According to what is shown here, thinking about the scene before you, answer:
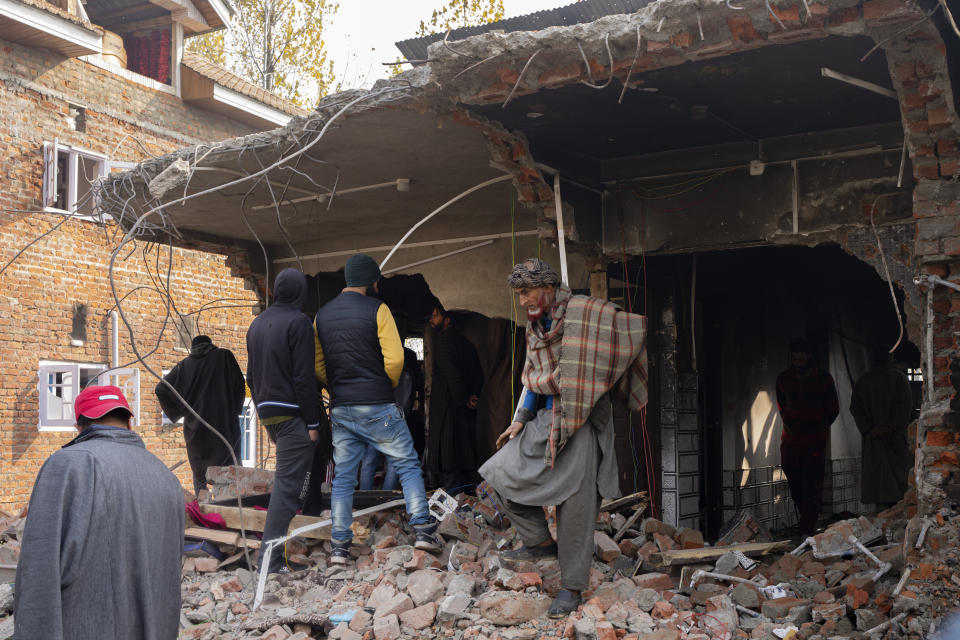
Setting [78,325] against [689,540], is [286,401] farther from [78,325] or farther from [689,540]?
[78,325]

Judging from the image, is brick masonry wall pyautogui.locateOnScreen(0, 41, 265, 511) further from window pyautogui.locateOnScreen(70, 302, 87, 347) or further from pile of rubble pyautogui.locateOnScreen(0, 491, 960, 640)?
pile of rubble pyautogui.locateOnScreen(0, 491, 960, 640)

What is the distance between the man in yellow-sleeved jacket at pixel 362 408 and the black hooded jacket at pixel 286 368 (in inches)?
7.1

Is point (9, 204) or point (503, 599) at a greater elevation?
point (9, 204)

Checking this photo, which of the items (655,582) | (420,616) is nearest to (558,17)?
(655,582)

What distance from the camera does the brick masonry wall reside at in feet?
41.6

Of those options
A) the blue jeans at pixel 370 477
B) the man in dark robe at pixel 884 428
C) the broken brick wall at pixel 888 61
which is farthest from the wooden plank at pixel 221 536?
the man in dark robe at pixel 884 428

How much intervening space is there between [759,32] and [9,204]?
459 inches

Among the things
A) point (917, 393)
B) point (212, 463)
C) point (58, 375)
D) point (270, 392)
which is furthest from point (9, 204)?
point (917, 393)

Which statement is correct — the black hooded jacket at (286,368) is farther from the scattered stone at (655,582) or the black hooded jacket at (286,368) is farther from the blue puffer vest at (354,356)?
the scattered stone at (655,582)

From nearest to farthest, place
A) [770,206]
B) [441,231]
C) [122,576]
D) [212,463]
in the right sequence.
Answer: [122,576], [770,206], [212,463], [441,231]

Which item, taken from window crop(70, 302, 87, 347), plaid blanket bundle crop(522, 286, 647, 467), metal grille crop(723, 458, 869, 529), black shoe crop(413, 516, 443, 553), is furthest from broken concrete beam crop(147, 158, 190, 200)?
window crop(70, 302, 87, 347)

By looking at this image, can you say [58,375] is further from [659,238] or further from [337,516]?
[659,238]

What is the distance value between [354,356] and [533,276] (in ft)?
5.30

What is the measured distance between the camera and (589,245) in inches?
288
